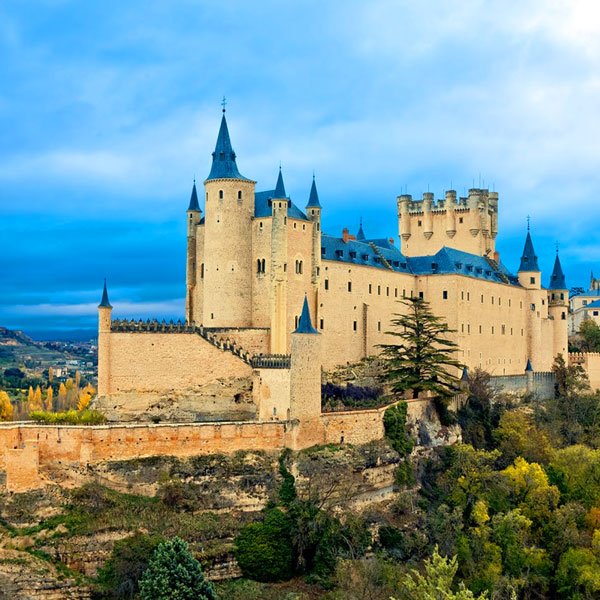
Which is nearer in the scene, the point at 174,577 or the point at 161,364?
the point at 174,577

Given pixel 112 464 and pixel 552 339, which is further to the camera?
pixel 552 339

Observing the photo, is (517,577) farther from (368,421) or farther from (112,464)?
(112,464)

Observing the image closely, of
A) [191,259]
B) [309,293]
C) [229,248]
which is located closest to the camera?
[229,248]

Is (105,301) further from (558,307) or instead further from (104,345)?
(558,307)

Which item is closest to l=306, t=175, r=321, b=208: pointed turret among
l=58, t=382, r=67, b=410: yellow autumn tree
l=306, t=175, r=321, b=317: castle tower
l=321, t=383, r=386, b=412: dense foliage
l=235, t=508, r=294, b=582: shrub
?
l=306, t=175, r=321, b=317: castle tower

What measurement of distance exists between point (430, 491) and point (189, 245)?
2098 cm

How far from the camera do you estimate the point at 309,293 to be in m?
58.9

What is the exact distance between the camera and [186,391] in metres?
53.0

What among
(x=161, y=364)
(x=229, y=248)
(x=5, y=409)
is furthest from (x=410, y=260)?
(x=5, y=409)

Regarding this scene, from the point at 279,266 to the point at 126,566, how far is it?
2205 centimetres

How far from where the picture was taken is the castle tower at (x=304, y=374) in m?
46.5

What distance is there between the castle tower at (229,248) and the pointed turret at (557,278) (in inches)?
1347

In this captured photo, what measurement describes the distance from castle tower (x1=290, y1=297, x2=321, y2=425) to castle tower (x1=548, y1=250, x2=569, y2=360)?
38219mm

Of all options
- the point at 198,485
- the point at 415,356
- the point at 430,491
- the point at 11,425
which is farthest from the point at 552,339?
the point at 11,425
